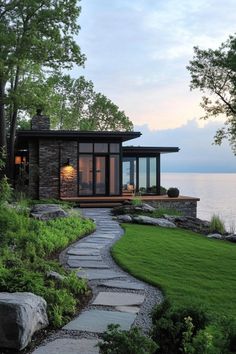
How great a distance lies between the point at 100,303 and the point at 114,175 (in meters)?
16.3

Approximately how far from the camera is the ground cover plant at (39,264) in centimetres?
439

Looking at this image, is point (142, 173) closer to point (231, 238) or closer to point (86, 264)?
point (231, 238)

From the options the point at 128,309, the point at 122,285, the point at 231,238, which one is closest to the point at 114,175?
the point at 231,238

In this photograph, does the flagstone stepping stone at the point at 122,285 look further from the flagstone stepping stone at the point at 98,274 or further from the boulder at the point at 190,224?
the boulder at the point at 190,224

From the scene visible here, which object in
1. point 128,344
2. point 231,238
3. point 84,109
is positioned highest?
point 84,109

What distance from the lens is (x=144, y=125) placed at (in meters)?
42.1

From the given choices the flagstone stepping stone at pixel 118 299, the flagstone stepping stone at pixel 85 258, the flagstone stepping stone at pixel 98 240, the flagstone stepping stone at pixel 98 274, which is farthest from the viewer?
the flagstone stepping stone at pixel 98 240

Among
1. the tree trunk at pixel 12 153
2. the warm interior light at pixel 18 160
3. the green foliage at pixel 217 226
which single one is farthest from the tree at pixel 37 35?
the green foliage at pixel 217 226

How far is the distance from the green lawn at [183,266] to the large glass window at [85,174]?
9.72 metres

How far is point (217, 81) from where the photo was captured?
21.8 metres

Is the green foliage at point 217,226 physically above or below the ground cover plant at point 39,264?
below

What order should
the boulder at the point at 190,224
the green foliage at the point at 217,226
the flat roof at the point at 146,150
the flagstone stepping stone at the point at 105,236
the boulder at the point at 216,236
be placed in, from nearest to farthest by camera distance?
the flagstone stepping stone at the point at 105,236 → the boulder at the point at 216,236 → the boulder at the point at 190,224 → the green foliage at the point at 217,226 → the flat roof at the point at 146,150

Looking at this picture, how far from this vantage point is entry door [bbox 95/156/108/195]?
818 inches

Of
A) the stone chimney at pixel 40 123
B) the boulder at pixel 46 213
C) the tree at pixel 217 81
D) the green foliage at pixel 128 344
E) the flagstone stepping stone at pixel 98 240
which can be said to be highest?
the tree at pixel 217 81
